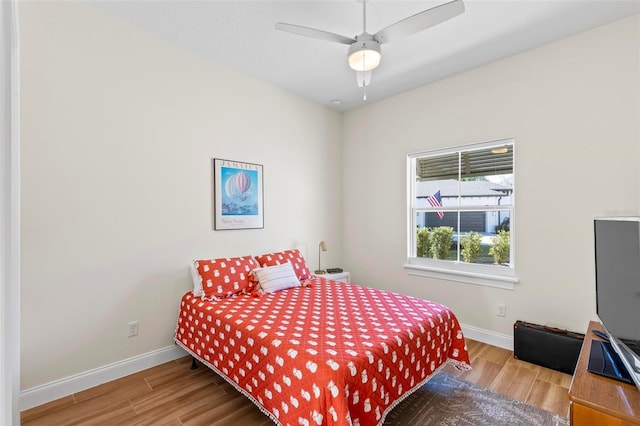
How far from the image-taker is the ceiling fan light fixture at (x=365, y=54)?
6.63ft

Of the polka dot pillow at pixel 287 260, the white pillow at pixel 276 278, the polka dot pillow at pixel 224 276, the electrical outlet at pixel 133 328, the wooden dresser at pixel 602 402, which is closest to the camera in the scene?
the wooden dresser at pixel 602 402

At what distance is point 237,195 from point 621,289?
9.67 ft

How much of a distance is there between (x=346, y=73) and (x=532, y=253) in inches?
99.9

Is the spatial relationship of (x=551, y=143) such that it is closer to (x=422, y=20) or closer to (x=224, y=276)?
(x=422, y=20)

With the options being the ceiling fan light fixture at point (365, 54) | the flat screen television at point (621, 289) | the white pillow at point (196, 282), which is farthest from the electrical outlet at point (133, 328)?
the flat screen television at point (621, 289)

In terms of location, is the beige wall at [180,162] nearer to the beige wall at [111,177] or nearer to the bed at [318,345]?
the beige wall at [111,177]

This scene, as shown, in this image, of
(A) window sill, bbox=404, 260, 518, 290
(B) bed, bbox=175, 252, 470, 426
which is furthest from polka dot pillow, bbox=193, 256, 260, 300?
(A) window sill, bbox=404, 260, 518, 290

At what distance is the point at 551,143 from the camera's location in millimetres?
2689

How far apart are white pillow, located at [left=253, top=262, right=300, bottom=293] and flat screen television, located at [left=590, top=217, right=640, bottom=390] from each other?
2.26 m

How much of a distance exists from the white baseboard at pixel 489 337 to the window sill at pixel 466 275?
18.5 inches

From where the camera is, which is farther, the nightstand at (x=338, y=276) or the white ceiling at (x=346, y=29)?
the nightstand at (x=338, y=276)

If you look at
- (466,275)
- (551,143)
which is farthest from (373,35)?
(466,275)

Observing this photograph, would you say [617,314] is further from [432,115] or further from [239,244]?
[239,244]

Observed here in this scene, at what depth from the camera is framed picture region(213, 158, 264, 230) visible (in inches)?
119
